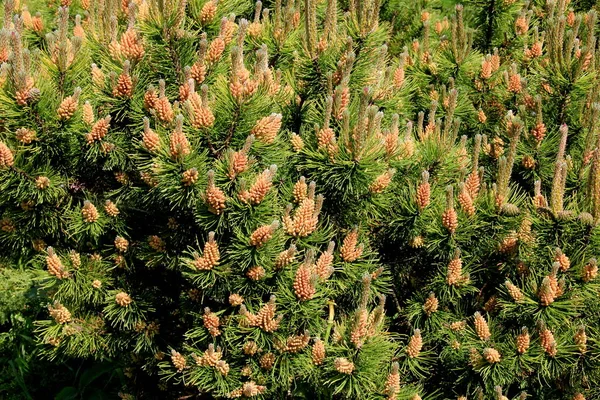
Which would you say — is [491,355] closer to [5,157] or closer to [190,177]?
[190,177]

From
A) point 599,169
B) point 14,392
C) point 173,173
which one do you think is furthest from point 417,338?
point 14,392

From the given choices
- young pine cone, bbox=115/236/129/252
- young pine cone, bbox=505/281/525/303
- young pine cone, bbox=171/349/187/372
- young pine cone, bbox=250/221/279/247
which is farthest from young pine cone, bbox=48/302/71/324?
young pine cone, bbox=505/281/525/303

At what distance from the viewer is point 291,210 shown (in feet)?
8.02

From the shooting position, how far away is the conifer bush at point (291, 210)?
2354 mm

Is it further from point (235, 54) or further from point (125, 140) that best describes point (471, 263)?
point (125, 140)

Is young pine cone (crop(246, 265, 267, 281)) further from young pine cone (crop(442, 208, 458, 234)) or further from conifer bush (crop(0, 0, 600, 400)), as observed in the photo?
young pine cone (crop(442, 208, 458, 234))

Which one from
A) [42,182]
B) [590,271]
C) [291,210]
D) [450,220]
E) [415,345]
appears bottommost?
[415,345]

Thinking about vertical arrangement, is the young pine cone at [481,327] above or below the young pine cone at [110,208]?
below

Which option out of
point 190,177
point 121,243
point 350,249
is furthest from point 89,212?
point 350,249

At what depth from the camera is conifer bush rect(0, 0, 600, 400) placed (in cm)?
235

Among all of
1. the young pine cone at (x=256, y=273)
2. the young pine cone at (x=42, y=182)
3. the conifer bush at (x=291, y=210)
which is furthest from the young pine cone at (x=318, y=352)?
the young pine cone at (x=42, y=182)

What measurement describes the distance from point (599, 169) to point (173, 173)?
1427mm

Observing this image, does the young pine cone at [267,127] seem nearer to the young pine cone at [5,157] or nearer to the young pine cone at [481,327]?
the young pine cone at [5,157]

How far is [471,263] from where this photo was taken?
8.87 ft
